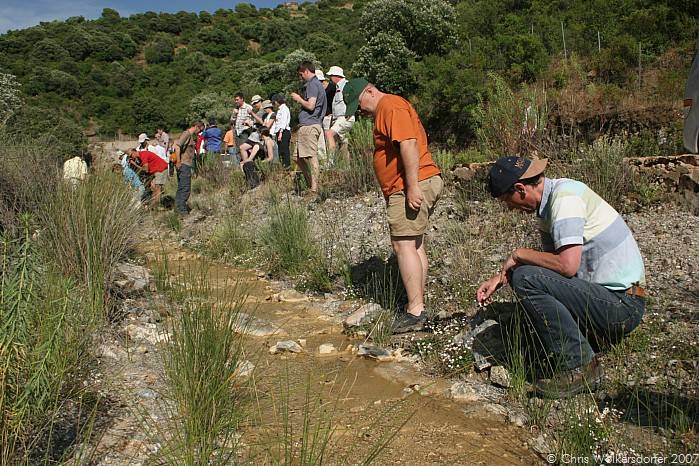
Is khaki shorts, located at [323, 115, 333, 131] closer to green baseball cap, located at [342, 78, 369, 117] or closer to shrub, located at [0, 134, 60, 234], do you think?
shrub, located at [0, 134, 60, 234]

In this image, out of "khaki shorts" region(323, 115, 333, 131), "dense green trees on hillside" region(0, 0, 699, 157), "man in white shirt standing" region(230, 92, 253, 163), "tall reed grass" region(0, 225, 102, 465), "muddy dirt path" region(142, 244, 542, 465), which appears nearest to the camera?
"tall reed grass" region(0, 225, 102, 465)

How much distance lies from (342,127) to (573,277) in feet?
18.6

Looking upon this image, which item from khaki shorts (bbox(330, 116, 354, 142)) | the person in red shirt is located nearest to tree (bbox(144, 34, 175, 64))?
the person in red shirt

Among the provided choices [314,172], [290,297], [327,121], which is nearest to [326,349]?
[290,297]

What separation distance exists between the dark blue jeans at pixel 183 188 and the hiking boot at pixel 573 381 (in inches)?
277

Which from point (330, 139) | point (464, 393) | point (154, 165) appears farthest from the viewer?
point (154, 165)

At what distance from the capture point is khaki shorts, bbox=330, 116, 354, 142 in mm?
7949

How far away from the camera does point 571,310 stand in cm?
268

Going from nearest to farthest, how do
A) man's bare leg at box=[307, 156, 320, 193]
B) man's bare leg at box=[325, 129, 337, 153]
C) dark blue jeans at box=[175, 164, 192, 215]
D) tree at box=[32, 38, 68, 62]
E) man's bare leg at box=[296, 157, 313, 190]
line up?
man's bare leg at box=[307, 156, 320, 193] → man's bare leg at box=[296, 157, 313, 190] → man's bare leg at box=[325, 129, 337, 153] → dark blue jeans at box=[175, 164, 192, 215] → tree at box=[32, 38, 68, 62]

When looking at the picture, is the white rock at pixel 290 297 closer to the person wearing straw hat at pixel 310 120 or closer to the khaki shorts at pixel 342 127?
the person wearing straw hat at pixel 310 120

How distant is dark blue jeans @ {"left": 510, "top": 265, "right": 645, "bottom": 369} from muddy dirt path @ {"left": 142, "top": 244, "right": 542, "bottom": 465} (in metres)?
0.45

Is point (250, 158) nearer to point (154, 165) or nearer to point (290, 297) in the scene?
point (154, 165)

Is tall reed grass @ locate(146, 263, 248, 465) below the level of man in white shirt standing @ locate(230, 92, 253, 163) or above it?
below

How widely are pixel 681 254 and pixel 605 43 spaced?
8614 millimetres
